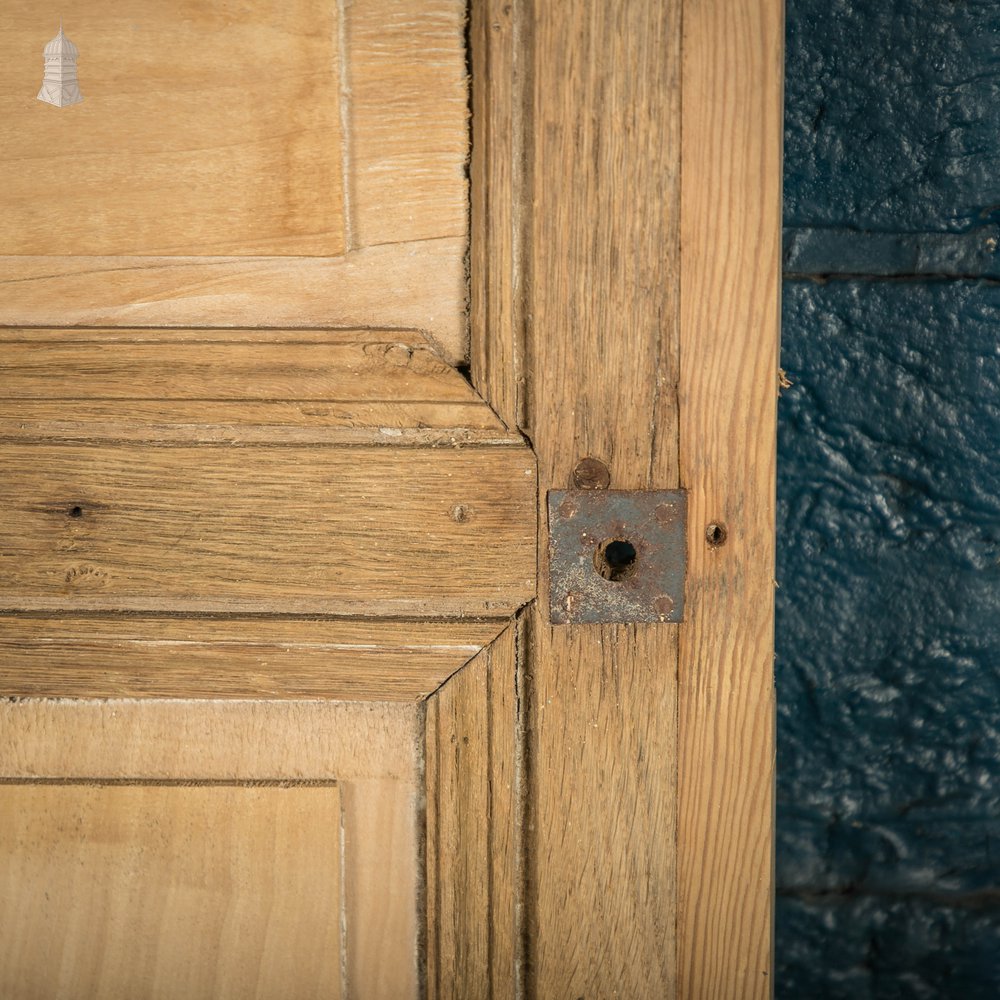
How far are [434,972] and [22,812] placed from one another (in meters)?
0.28

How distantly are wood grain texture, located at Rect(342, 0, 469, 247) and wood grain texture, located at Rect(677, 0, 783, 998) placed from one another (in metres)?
0.14

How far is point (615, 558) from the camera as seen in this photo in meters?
0.54

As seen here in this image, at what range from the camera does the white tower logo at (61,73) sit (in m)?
0.50

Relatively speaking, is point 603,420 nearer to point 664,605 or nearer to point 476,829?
point 664,605

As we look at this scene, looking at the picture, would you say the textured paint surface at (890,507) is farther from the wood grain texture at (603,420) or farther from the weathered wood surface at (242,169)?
the weathered wood surface at (242,169)

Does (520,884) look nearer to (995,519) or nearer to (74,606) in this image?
(74,606)

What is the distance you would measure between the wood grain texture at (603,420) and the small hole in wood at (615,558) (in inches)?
1.4

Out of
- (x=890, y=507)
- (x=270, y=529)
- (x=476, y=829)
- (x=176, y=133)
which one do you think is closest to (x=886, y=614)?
(x=890, y=507)

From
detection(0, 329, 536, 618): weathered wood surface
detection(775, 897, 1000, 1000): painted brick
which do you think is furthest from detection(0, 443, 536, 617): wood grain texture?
detection(775, 897, 1000, 1000): painted brick

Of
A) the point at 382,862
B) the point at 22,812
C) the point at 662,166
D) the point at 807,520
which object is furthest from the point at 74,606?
the point at 807,520

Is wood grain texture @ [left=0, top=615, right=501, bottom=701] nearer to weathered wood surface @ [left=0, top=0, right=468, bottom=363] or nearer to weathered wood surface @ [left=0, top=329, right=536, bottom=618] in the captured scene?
weathered wood surface @ [left=0, top=329, right=536, bottom=618]

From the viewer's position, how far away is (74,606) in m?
0.53

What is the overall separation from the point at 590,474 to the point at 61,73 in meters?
0.39

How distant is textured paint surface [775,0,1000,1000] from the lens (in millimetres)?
679
